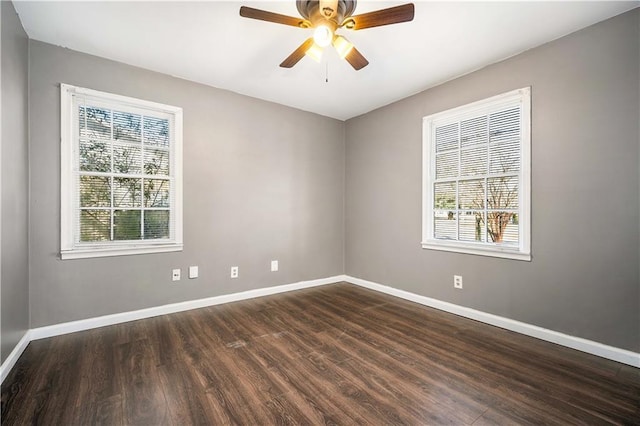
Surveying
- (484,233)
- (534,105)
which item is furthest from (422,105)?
(484,233)

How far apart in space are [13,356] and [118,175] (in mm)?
1631

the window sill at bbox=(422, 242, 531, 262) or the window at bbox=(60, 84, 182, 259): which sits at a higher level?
the window at bbox=(60, 84, 182, 259)

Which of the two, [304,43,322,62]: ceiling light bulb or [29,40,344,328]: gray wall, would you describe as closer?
[304,43,322,62]: ceiling light bulb

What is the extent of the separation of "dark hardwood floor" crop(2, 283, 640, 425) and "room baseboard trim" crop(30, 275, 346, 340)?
9cm

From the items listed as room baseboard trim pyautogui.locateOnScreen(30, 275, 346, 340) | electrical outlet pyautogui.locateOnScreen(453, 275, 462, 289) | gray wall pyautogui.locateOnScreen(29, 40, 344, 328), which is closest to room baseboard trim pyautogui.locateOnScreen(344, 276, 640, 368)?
electrical outlet pyautogui.locateOnScreen(453, 275, 462, 289)

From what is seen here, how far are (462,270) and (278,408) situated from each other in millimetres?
2358

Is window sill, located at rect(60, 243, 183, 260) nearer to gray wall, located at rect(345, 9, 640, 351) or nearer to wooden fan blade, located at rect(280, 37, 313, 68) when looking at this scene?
wooden fan blade, located at rect(280, 37, 313, 68)

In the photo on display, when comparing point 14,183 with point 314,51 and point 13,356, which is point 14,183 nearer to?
point 13,356

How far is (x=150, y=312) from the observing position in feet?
9.68

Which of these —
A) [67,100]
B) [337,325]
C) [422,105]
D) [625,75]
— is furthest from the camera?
[422,105]

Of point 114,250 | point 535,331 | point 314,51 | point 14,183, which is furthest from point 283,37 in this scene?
point 535,331

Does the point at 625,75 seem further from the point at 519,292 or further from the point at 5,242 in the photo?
the point at 5,242

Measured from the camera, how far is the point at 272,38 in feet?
7.95

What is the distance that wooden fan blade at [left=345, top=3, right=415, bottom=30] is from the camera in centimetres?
174
